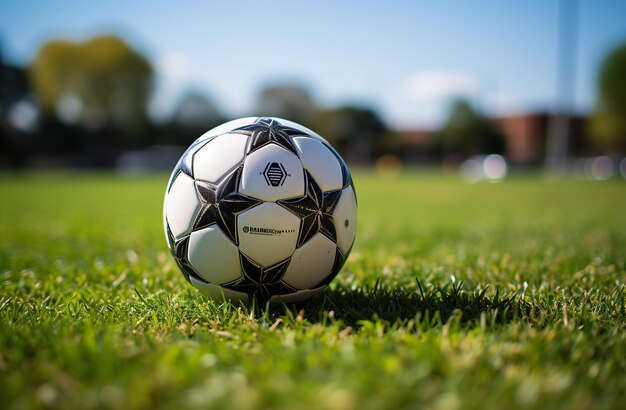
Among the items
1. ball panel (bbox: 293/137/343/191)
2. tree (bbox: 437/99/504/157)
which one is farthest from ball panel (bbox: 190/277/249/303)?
tree (bbox: 437/99/504/157)

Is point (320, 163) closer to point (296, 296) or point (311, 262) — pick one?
point (311, 262)

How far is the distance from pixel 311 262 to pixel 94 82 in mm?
60247

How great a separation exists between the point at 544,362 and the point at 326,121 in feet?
274

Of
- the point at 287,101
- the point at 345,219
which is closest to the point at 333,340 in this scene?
the point at 345,219

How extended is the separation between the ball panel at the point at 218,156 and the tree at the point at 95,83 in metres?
58.7

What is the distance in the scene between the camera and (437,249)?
4.93m

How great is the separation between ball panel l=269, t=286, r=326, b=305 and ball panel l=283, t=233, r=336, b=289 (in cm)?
5

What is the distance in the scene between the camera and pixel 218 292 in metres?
2.63

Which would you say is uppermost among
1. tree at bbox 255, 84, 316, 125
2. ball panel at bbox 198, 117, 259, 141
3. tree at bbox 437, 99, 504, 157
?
tree at bbox 255, 84, 316, 125

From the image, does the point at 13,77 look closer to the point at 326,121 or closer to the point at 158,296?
the point at 326,121

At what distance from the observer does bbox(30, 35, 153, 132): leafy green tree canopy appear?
53656 millimetres

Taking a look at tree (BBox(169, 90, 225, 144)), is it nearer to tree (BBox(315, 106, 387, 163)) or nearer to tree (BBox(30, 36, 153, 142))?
tree (BBox(30, 36, 153, 142))

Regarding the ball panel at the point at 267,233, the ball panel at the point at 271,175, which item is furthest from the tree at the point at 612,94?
the ball panel at the point at 267,233

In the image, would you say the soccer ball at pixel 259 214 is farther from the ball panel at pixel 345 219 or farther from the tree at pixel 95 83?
the tree at pixel 95 83
